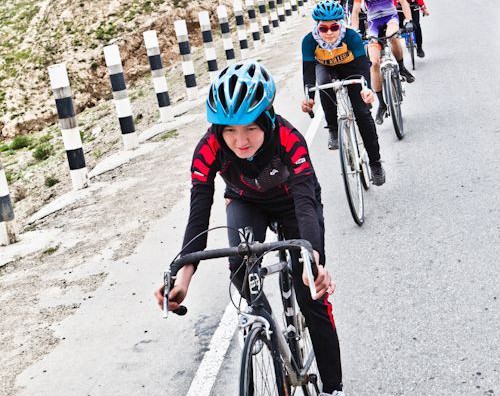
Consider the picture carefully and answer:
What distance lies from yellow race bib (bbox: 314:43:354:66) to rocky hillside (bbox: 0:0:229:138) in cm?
964

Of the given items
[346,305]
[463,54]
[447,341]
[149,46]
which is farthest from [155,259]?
[463,54]

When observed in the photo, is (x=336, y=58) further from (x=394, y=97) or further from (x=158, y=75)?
(x=158, y=75)

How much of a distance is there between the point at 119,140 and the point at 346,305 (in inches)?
331

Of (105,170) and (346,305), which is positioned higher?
(346,305)

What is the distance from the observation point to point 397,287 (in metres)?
5.87

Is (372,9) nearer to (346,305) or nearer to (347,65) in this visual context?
(347,65)

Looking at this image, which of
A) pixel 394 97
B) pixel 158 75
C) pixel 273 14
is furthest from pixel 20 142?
pixel 273 14

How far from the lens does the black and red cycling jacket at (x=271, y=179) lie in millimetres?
3627

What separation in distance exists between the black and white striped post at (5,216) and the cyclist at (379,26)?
440 centimetres

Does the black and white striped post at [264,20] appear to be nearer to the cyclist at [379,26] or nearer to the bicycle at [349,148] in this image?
the cyclist at [379,26]

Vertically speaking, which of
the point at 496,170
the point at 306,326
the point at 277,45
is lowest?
the point at 277,45

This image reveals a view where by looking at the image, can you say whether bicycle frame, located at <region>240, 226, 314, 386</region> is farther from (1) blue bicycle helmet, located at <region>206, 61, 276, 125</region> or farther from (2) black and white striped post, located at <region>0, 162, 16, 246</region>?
(2) black and white striped post, located at <region>0, 162, 16, 246</region>

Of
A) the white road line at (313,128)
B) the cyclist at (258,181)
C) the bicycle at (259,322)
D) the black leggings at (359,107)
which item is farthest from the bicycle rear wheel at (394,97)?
the bicycle at (259,322)

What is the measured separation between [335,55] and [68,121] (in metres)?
3.88
